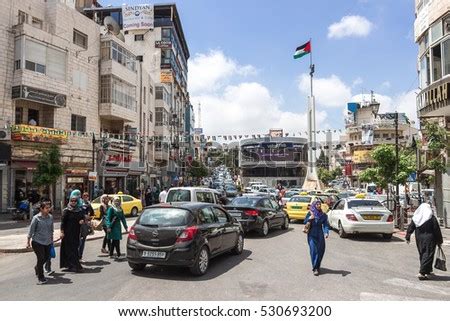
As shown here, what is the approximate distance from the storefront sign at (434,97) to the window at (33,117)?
23127 millimetres

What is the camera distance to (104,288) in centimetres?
741

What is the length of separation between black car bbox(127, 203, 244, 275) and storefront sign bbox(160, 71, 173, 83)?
53009 mm

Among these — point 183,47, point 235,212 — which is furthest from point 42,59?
point 183,47

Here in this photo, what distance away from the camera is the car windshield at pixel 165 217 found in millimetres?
8383

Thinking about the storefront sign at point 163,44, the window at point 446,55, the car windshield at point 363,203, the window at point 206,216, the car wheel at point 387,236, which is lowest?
the car wheel at point 387,236

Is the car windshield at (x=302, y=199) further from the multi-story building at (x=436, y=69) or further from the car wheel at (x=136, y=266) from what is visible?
the car wheel at (x=136, y=266)

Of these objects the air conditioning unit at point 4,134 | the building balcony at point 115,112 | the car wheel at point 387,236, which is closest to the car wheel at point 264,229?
the car wheel at point 387,236

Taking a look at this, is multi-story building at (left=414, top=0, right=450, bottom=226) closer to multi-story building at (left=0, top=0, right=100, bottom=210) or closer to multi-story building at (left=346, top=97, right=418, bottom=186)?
multi-story building at (left=0, top=0, right=100, bottom=210)

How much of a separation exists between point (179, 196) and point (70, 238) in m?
7.83

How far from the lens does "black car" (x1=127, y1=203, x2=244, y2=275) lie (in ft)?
26.6

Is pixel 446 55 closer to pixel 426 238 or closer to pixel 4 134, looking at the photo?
pixel 426 238

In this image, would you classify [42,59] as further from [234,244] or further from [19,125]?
[234,244]

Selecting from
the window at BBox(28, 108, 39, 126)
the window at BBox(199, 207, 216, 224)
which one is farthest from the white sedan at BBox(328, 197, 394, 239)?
the window at BBox(28, 108, 39, 126)
